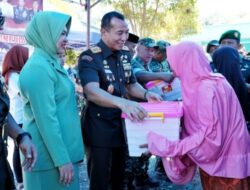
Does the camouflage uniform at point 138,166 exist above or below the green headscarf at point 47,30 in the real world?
below

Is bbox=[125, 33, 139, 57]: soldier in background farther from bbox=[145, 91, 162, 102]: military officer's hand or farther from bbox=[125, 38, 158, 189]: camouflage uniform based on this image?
bbox=[145, 91, 162, 102]: military officer's hand

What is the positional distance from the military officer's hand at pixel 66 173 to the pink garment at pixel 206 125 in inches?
19.4

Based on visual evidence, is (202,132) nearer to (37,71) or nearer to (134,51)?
(37,71)

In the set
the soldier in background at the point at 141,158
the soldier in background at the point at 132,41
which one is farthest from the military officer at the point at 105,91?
the soldier in background at the point at 132,41

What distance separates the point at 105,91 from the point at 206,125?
2.88 feet

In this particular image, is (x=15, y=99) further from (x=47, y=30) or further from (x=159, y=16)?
(x=159, y=16)

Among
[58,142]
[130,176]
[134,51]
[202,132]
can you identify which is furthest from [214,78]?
[134,51]

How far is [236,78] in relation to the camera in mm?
3320

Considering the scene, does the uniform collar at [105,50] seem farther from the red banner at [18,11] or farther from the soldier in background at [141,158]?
the red banner at [18,11]

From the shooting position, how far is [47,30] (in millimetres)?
2062

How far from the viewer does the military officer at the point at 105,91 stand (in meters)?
2.70

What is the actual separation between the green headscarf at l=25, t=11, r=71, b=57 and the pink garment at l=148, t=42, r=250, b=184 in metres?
0.71

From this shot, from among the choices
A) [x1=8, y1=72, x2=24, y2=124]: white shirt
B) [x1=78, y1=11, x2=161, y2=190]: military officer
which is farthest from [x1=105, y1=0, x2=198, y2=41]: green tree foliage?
[x1=78, y1=11, x2=161, y2=190]: military officer

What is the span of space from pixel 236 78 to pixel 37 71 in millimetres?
2027
